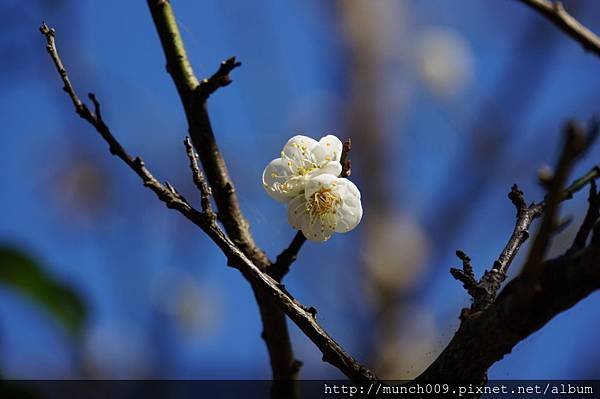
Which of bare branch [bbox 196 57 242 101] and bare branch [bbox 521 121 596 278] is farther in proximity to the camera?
bare branch [bbox 196 57 242 101]

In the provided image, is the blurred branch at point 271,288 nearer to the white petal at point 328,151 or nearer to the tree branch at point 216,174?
the tree branch at point 216,174

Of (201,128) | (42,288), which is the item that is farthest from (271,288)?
(201,128)

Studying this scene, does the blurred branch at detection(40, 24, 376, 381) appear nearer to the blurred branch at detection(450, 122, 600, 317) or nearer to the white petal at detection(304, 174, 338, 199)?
the blurred branch at detection(450, 122, 600, 317)

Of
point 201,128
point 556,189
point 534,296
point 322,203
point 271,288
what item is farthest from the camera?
point 322,203

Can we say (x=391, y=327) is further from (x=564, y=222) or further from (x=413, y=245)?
(x=564, y=222)

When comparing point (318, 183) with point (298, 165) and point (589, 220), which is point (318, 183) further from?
point (589, 220)

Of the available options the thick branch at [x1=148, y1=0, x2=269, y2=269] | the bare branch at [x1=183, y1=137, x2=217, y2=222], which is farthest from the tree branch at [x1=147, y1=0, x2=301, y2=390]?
the bare branch at [x1=183, y1=137, x2=217, y2=222]

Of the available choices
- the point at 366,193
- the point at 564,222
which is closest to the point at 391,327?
the point at 366,193
